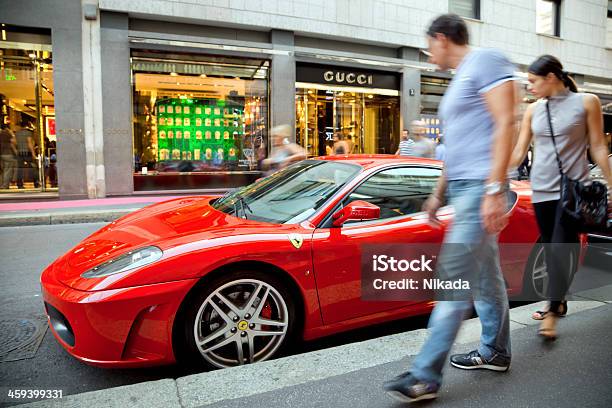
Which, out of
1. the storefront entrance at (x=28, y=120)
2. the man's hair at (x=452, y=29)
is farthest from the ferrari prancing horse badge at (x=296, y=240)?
the storefront entrance at (x=28, y=120)

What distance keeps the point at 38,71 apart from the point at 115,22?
2.39 m

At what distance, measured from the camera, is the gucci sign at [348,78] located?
1561 cm

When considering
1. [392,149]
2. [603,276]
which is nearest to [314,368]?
[603,276]

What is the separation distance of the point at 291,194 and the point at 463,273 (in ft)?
5.60

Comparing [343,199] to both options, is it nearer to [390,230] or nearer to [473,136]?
[390,230]

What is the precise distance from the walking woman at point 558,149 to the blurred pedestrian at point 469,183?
2.86ft

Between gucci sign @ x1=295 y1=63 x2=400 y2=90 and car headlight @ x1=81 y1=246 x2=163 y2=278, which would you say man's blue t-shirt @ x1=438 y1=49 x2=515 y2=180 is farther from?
gucci sign @ x1=295 y1=63 x2=400 y2=90

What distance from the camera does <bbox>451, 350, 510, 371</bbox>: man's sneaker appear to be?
2.57 m

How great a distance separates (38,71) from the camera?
41.0 feet

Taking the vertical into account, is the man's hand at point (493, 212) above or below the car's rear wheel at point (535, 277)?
above

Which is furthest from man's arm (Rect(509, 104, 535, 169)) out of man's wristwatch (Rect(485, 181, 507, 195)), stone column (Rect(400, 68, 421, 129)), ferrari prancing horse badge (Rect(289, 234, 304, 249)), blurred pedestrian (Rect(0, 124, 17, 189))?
Answer: stone column (Rect(400, 68, 421, 129))

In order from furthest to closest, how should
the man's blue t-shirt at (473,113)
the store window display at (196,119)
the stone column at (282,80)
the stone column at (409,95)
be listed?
the stone column at (409,95) < the stone column at (282,80) < the store window display at (196,119) < the man's blue t-shirt at (473,113)

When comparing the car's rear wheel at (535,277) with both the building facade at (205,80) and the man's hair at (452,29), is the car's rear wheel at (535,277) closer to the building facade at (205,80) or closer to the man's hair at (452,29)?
the man's hair at (452,29)

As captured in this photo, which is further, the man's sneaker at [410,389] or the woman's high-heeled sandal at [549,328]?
the woman's high-heeled sandal at [549,328]
